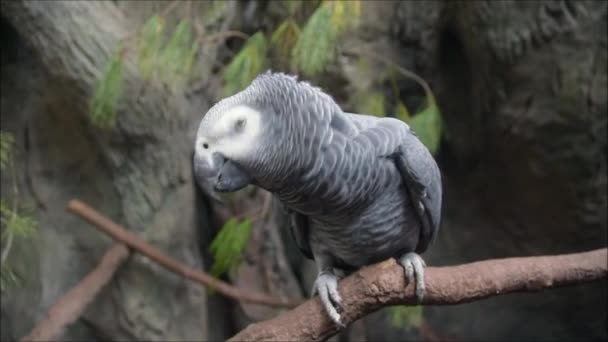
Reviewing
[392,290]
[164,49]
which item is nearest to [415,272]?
[392,290]

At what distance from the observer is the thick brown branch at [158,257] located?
164 cm

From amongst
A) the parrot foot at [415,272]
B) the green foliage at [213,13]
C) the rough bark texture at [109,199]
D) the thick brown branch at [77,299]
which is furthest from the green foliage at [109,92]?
the parrot foot at [415,272]

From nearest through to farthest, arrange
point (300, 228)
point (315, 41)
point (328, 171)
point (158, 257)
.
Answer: point (328, 171)
point (300, 228)
point (315, 41)
point (158, 257)

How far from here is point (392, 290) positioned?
3.58 feet

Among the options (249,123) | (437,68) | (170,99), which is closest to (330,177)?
(249,123)

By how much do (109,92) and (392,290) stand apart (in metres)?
0.81

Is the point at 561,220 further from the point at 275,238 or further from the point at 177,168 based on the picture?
the point at 177,168

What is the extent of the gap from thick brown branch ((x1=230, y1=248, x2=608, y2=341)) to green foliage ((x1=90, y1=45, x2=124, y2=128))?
666mm

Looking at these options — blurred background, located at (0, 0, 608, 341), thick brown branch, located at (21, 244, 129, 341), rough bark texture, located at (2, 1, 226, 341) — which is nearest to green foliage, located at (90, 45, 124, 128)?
blurred background, located at (0, 0, 608, 341)

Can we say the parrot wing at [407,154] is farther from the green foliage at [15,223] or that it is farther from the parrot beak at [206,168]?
the green foliage at [15,223]

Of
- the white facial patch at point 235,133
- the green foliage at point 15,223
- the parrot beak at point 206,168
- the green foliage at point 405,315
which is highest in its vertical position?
the white facial patch at point 235,133

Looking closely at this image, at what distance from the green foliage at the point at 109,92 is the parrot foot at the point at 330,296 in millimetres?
692

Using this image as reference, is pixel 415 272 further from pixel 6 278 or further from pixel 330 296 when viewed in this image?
pixel 6 278

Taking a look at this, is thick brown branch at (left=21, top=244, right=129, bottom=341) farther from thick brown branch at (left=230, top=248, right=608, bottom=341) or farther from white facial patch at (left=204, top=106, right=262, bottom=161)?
white facial patch at (left=204, top=106, right=262, bottom=161)
